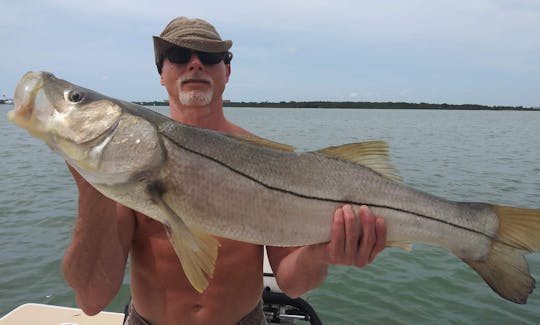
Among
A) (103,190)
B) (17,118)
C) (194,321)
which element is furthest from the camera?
(194,321)

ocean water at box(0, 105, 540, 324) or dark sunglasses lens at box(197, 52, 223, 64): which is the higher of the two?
dark sunglasses lens at box(197, 52, 223, 64)

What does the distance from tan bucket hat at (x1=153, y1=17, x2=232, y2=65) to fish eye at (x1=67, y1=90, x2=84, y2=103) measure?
114 cm

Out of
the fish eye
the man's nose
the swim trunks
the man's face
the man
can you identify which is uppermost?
the man's nose

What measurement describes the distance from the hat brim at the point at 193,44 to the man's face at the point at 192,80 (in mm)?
73

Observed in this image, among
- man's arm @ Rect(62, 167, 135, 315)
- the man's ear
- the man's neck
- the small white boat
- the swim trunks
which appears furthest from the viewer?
the small white boat

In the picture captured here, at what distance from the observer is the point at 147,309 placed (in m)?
3.10

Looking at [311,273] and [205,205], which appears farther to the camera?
[311,273]

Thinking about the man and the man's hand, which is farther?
the man

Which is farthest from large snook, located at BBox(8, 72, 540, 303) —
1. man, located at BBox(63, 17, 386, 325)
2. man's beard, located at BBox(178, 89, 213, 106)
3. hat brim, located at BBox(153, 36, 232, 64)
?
hat brim, located at BBox(153, 36, 232, 64)

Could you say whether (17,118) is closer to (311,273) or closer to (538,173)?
(311,273)

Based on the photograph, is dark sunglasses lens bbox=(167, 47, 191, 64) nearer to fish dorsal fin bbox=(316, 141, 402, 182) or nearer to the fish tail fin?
fish dorsal fin bbox=(316, 141, 402, 182)

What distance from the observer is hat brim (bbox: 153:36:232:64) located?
128 inches

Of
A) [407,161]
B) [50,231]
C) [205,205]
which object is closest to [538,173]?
[407,161]

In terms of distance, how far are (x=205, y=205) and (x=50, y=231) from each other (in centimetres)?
921
